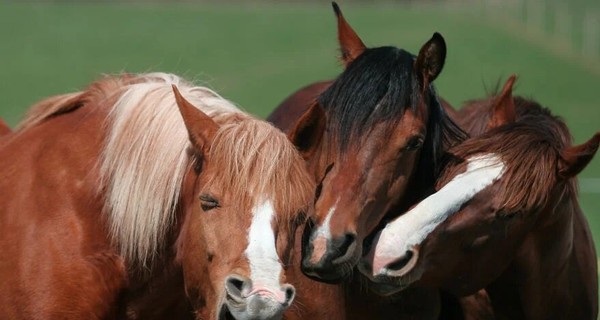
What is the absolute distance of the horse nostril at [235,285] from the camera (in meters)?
3.75

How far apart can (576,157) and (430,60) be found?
693 millimetres

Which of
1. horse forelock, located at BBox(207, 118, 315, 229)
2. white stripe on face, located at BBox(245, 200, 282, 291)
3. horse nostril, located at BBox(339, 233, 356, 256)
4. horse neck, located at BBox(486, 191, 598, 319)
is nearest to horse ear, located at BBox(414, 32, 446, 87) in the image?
horse neck, located at BBox(486, 191, 598, 319)

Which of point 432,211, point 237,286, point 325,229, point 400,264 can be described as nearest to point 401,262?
point 400,264

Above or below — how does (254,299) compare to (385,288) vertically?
above

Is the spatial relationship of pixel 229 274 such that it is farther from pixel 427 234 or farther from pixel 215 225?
pixel 427 234

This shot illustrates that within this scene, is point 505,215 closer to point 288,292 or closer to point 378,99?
point 378,99

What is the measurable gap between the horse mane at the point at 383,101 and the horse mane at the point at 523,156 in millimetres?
97

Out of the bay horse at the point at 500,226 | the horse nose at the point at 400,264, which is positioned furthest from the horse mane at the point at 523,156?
the horse nose at the point at 400,264

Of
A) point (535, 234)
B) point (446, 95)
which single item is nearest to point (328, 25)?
point (446, 95)

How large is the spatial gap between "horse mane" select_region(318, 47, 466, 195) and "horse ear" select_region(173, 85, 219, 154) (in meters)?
0.70

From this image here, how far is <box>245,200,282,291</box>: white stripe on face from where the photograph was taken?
375 cm

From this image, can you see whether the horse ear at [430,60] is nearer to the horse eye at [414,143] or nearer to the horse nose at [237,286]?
the horse eye at [414,143]

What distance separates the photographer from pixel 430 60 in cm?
488

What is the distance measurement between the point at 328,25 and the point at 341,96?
73.4 feet
